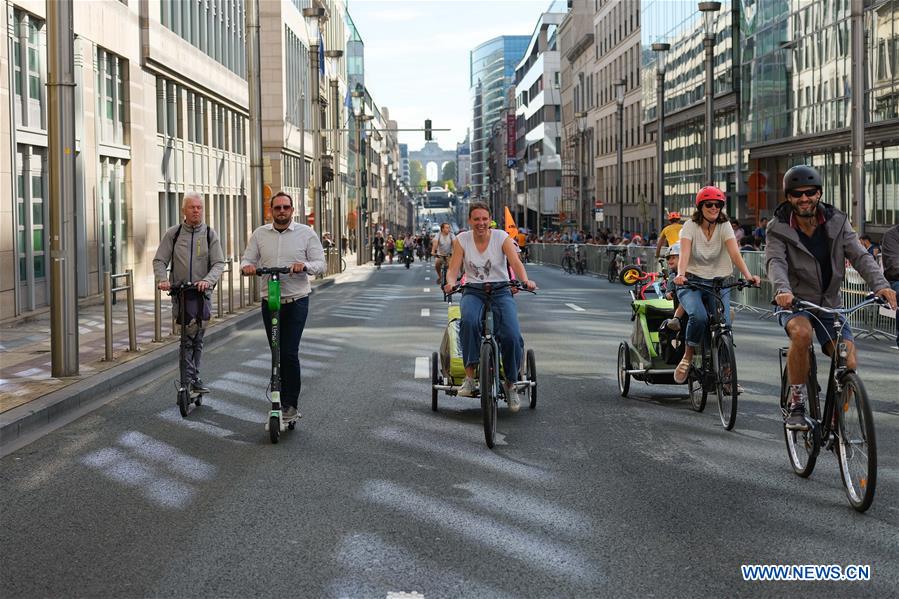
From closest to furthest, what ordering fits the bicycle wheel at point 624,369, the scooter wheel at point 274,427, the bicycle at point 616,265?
the scooter wheel at point 274,427
the bicycle wheel at point 624,369
the bicycle at point 616,265

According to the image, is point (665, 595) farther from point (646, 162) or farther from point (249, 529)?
point (646, 162)

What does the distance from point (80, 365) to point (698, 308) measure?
711 centimetres

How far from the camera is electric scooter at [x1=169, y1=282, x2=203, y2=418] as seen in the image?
11.2 metres

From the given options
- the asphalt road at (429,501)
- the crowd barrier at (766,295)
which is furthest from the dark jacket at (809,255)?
the crowd barrier at (766,295)

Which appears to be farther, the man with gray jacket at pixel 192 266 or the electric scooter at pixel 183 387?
the man with gray jacket at pixel 192 266

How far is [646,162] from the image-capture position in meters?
83.1

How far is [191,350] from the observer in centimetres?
1168

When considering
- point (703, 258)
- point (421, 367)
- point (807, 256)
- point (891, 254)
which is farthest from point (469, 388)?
point (421, 367)

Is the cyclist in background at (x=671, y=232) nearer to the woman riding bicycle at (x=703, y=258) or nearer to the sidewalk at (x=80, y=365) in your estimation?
the woman riding bicycle at (x=703, y=258)

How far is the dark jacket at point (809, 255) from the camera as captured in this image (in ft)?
25.1

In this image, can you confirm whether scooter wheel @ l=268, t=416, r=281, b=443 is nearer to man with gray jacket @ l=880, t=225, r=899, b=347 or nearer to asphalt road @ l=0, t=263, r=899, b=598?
asphalt road @ l=0, t=263, r=899, b=598

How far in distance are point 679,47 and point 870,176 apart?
105 feet

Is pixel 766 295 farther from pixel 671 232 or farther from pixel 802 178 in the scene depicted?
pixel 802 178

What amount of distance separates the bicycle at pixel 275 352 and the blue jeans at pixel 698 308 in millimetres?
3141
